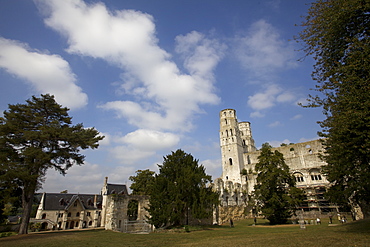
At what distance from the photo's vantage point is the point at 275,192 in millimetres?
24875

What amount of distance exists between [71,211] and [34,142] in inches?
930

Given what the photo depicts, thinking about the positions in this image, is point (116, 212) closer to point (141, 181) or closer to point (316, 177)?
point (141, 181)

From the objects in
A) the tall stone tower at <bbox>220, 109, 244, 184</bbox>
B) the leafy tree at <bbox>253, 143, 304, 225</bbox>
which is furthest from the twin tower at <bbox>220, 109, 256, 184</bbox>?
the leafy tree at <bbox>253, 143, 304, 225</bbox>

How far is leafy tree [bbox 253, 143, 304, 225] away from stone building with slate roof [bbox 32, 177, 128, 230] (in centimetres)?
2567

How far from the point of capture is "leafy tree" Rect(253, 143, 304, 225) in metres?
23.9

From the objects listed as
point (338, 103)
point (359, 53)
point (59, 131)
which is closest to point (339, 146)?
point (338, 103)

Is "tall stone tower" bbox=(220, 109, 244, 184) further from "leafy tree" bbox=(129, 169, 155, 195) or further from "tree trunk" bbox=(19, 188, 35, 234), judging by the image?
"tree trunk" bbox=(19, 188, 35, 234)

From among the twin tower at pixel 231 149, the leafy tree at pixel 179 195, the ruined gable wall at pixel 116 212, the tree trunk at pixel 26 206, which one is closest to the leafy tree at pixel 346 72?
the leafy tree at pixel 179 195

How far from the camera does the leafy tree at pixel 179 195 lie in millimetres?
19438

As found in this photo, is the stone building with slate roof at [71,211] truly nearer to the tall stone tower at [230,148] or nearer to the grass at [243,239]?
the grass at [243,239]

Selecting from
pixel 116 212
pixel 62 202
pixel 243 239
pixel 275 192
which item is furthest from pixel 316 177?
pixel 62 202

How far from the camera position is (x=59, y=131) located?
64.6ft

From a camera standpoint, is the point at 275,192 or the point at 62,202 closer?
the point at 275,192

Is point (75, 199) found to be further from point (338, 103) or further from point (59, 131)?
point (338, 103)
